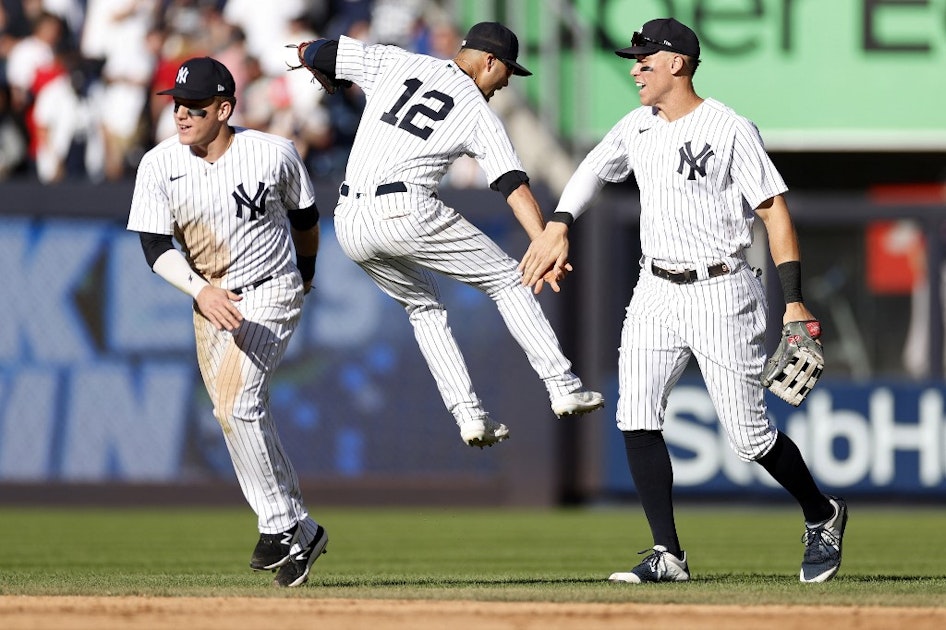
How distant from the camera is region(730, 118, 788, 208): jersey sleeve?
21.9ft

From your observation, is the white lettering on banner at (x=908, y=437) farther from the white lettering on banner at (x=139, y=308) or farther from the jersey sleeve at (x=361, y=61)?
the jersey sleeve at (x=361, y=61)

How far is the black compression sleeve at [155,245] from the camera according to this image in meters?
6.84

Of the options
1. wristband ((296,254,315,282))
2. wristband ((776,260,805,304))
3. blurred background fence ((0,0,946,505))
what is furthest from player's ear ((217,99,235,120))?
blurred background fence ((0,0,946,505))

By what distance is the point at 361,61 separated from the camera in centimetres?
699

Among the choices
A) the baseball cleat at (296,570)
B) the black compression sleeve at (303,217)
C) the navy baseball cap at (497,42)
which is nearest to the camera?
the navy baseball cap at (497,42)

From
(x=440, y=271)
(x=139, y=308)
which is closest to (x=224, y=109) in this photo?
(x=440, y=271)

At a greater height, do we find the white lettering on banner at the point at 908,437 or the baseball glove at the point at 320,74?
the baseball glove at the point at 320,74

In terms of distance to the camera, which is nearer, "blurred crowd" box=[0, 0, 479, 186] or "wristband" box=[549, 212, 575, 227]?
"wristband" box=[549, 212, 575, 227]

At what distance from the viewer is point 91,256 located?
13.2 metres

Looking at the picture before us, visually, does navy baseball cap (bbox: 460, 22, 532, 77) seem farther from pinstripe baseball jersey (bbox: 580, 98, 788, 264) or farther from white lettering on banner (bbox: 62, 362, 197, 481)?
A: white lettering on banner (bbox: 62, 362, 197, 481)

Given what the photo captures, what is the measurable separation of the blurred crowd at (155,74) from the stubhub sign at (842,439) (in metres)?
2.71

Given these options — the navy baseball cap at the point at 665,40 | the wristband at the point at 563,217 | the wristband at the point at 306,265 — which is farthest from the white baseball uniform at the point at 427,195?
the navy baseball cap at the point at 665,40

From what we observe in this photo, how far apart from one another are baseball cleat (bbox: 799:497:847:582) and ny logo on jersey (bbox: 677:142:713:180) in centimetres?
160

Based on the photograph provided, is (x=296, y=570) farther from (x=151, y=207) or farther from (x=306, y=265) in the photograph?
(x=151, y=207)
